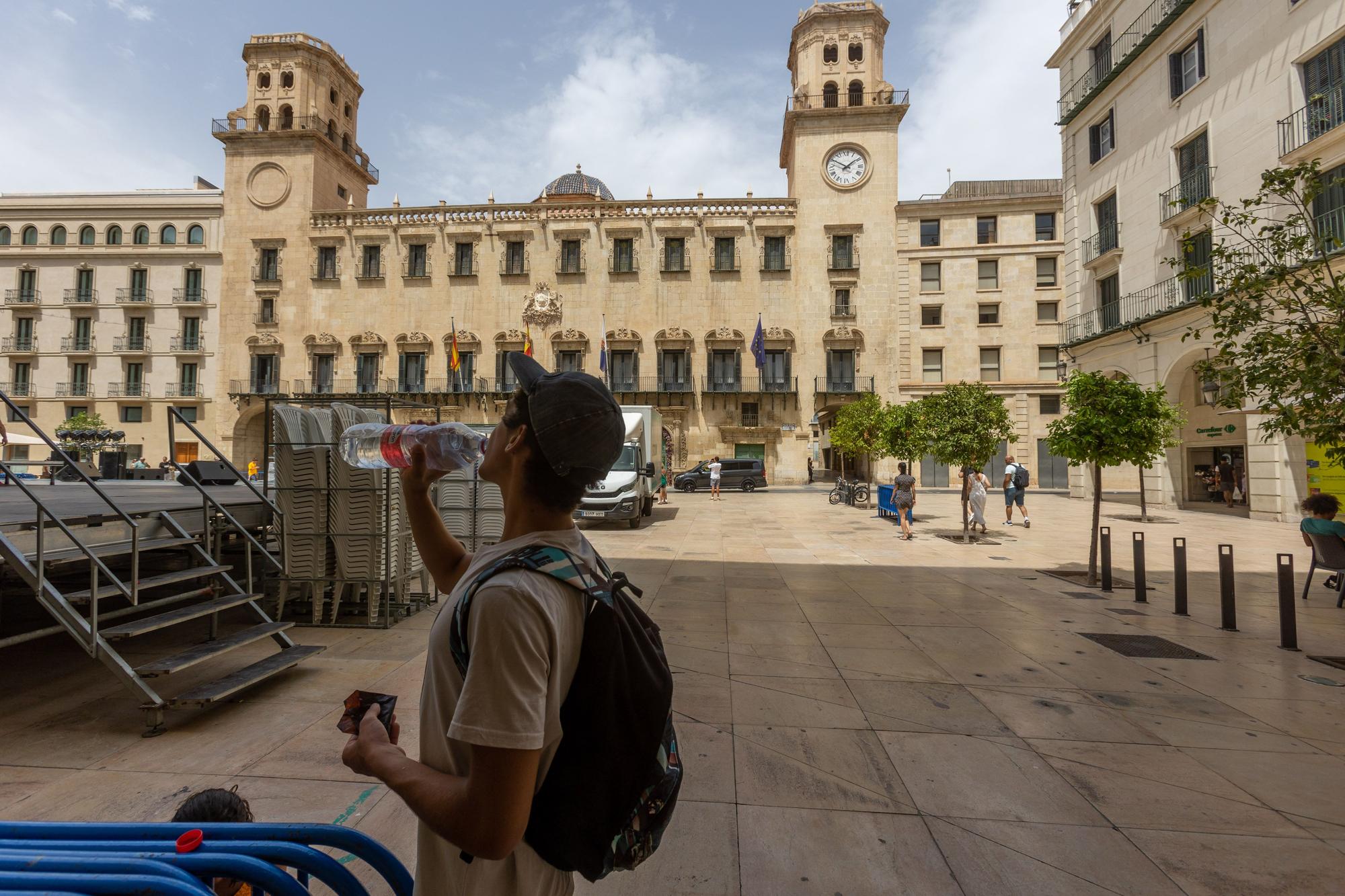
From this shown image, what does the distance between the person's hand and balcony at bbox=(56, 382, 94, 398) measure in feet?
175

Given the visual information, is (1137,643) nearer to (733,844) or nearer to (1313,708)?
(1313,708)

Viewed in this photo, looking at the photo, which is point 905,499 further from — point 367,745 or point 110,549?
point 367,745

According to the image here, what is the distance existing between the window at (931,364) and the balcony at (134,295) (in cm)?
4779

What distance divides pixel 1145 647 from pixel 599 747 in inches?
278

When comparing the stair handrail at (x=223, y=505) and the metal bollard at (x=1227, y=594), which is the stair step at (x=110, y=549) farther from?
the metal bollard at (x=1227, y=594)

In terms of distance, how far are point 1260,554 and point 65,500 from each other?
18578 millimetres

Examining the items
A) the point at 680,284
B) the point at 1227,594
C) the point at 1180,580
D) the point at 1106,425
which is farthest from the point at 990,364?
the point at 1227,594

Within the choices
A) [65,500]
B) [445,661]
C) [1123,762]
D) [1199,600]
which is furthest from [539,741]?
[1199,600]

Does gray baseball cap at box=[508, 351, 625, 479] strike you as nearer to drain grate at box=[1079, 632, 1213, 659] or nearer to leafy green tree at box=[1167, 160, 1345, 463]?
leafy green tree at box=[1167, 160, 1345, 463]

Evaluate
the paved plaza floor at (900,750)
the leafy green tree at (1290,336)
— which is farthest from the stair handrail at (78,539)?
the leafy green tree at (1290,336)

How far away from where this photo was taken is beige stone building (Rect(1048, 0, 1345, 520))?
16.3 meters

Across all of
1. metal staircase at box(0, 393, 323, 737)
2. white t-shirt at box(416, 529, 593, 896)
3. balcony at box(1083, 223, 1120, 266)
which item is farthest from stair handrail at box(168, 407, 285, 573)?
balcony at box(1083, 223, 1120, 266)

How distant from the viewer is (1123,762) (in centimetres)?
373

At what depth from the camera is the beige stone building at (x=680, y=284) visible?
3544 cm
